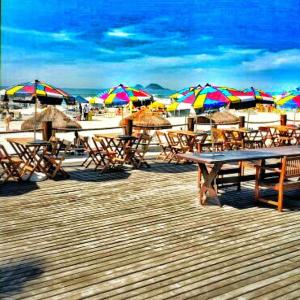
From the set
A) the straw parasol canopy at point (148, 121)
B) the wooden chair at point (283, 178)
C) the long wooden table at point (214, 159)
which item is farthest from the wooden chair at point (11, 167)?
the wooden chair at point (283, 178)

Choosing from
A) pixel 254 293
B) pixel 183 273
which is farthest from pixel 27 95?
pixel 254 293

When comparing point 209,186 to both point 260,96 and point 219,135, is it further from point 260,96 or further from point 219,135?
point 260,96

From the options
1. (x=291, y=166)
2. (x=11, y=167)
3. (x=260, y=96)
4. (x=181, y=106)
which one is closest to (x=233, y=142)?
(x=181, y=106)

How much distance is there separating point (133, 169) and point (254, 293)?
6126 millimetres

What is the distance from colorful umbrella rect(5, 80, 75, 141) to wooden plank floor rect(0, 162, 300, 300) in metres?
2.97

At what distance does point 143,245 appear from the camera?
184 inches

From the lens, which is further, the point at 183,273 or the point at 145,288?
the point at 183,273

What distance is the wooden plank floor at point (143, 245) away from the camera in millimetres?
3660

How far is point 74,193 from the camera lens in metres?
7.15

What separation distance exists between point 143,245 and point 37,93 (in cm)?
614

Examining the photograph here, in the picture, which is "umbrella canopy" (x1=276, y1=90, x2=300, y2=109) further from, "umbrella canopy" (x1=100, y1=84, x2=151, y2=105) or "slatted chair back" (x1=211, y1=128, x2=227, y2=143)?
"umbrella canopy" (x1=100, y1=84, x2=151, y2=105)

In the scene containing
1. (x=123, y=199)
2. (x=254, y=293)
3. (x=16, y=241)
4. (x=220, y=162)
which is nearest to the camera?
(x=254, y=293)

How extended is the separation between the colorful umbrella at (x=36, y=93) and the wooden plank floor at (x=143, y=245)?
117 inches

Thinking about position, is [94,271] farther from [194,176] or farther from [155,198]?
[194,176]
